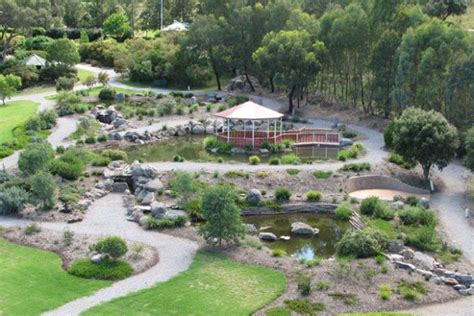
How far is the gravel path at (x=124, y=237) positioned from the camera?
2721 cm

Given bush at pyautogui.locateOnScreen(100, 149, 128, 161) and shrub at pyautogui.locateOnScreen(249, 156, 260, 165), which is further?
bush at pyautogui.locateOnScreen(100, 149, 128, 161)

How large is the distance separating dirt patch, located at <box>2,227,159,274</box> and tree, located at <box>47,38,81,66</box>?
46.8 meters

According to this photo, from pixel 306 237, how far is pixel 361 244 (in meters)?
5.24

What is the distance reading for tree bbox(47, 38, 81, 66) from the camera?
77.8 metres

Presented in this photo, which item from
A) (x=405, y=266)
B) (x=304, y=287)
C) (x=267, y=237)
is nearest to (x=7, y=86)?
(x=267, y=237)

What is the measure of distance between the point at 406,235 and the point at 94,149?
26375mm

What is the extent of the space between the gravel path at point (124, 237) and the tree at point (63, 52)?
4183cm

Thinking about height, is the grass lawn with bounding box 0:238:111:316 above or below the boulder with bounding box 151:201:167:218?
below

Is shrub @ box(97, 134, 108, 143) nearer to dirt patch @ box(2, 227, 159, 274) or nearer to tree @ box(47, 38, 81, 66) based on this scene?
dirt patch @ box(2, 227, 159, 274)

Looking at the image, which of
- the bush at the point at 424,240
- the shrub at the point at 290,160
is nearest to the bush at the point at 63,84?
the shrub at the point at 290,160

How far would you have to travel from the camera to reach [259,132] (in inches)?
2119

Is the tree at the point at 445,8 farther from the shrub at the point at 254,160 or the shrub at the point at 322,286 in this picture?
the shrub at the point at 322,286

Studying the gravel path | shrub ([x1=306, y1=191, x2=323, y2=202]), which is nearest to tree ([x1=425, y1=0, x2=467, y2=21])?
shrub ([x1=306, y1=191, x2=323, y2=202])

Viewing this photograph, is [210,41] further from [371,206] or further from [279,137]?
[371,206]
